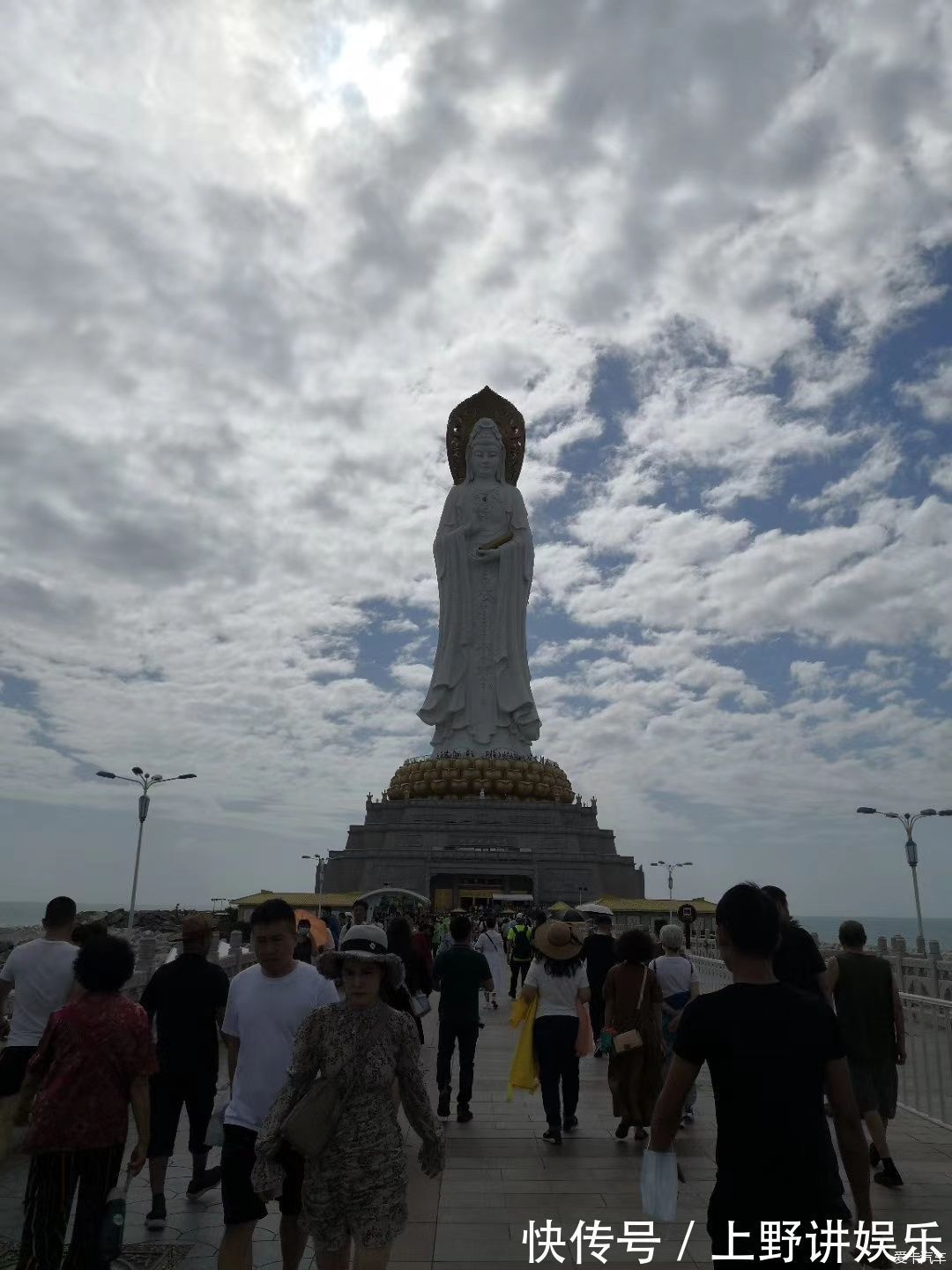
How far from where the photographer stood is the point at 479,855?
94.6 feet

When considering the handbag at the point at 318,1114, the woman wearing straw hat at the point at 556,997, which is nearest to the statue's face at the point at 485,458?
the woman wearing straw hat at the point at 556,997

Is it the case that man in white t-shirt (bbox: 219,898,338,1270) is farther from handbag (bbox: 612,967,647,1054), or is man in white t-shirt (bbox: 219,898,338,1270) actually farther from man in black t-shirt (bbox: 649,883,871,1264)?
handbag (bbox: 612,967,647,1054)

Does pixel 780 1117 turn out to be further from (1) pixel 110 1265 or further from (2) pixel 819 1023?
(1) pixel 110 1265

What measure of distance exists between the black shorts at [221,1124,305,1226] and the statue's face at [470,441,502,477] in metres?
33.2

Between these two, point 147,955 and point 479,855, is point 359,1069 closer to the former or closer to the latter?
point 147,955

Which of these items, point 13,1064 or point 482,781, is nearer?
point 13,1064

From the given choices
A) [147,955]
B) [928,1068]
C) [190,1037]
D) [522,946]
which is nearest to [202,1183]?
[190,1037]

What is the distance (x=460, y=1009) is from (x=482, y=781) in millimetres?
25007

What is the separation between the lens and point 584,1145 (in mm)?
6051

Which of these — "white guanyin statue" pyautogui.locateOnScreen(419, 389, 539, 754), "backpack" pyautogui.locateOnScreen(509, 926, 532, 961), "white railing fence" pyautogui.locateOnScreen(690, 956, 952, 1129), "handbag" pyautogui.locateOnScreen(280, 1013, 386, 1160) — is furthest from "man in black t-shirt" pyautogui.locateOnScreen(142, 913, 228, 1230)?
"white guanyin statue" pyautogui.locateOnScreen(419, 389, 539, 754)

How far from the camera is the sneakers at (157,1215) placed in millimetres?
4590

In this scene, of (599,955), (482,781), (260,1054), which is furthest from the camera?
(482,781)

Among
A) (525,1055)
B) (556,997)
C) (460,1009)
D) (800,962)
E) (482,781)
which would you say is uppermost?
(482,781)

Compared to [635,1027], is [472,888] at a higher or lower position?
higher
